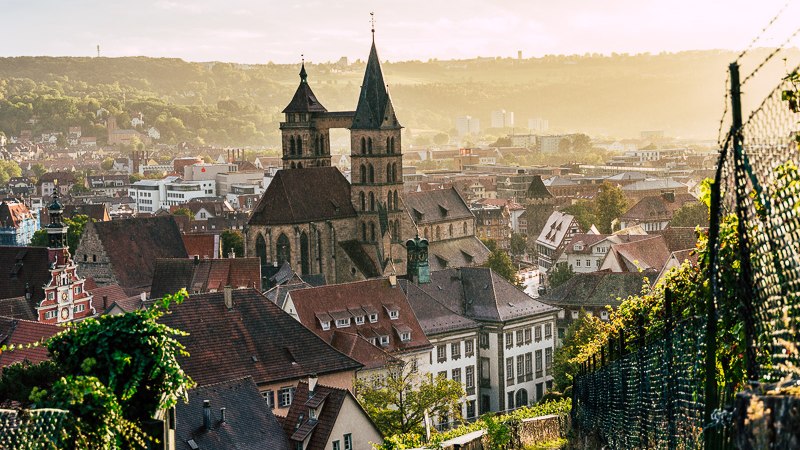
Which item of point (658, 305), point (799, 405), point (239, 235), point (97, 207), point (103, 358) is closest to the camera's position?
point (799, 405)

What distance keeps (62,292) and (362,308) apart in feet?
52.9

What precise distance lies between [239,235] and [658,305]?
7302 centimetres

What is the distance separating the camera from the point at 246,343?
117 feet

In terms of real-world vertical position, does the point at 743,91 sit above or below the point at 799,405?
above

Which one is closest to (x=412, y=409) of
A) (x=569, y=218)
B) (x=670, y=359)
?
(x=670, y=359)

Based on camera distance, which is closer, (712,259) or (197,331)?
(712,259)

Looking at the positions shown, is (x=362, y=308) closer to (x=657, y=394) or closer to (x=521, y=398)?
(x=521, y=398)

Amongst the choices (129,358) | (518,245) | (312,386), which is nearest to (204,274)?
(312,386)

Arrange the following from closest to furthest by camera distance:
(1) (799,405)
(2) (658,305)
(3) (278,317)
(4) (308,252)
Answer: (1) (799,405) → (2) (658,305) → (3) (278,317) → (4) (308,252)

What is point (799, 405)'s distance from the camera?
20.3ft

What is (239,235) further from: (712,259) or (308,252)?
(712,259)

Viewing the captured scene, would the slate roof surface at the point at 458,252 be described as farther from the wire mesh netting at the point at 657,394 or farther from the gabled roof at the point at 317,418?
the wire mesh netting at the point at 657,394

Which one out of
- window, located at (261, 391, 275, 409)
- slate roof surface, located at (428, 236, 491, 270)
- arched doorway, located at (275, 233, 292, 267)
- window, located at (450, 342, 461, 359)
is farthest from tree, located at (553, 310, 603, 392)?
slate roof surface, located at (428, 236, 491, 270)

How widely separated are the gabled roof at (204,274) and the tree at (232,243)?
22735mm
